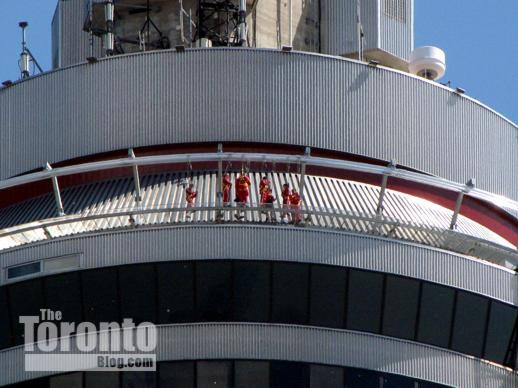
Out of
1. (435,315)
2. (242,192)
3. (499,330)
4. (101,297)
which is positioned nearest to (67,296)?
(101,297)

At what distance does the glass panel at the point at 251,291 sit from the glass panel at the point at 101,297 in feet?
13.8

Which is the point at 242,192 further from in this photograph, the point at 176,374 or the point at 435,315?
the point at 435,315

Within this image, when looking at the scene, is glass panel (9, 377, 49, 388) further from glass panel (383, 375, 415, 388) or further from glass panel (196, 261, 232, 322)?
glass panel (383, 375, 415, 388)

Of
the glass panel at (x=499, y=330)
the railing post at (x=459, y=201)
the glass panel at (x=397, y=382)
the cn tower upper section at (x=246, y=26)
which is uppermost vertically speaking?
the cn tower upper section at (x=246, y=26)

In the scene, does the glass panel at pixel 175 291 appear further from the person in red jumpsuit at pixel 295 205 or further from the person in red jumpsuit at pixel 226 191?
the person in red jumpsuit at pixel 295 205

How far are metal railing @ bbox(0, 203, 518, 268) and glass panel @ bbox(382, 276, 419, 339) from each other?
1.82 metres

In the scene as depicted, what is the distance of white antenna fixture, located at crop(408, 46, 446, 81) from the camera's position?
90812 mm

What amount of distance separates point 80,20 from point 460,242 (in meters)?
24.4

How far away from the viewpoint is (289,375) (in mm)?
76375

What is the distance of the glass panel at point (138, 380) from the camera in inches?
2997

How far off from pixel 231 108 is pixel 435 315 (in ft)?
41.4

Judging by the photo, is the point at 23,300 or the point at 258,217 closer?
the point at 23,300

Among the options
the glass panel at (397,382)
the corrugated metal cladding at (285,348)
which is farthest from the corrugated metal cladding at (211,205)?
the glass panel at (397,382)

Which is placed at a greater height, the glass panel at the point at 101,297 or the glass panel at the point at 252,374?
the glass panel at the point at 101,297
